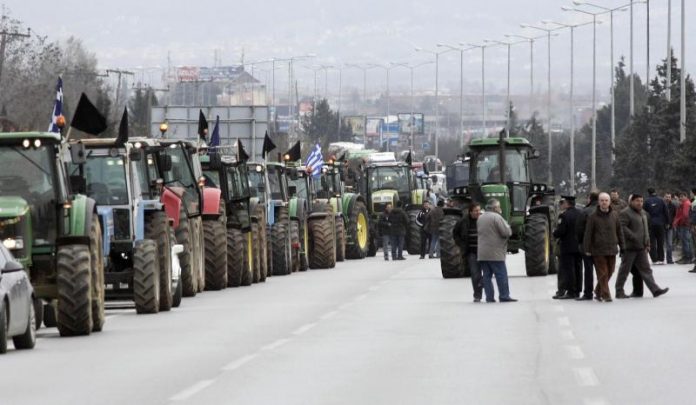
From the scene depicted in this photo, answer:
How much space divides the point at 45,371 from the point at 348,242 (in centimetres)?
3987

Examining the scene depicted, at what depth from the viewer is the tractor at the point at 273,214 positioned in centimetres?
4766

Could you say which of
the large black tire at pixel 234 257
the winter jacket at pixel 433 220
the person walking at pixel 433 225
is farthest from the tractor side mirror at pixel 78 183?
the winter jacket at pixel 433 220

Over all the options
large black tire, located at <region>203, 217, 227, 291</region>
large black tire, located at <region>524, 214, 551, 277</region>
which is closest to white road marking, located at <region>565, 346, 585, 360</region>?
large black tire, located at <region>203, 217, 227, 291</region>

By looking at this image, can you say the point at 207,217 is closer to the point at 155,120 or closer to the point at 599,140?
the point at 155,120

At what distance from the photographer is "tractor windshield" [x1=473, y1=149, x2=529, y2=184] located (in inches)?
1794

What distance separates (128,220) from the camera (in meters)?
31.5

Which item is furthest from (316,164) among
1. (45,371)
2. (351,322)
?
(45,371)

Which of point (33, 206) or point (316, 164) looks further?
point (316, 164)

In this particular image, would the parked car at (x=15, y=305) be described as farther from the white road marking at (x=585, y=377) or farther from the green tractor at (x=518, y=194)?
the green tractor at (x=518, y=194)

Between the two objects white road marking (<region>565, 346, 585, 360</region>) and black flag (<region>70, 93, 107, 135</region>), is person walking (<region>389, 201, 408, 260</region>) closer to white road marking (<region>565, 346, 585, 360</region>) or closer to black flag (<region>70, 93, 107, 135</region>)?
black flag (<region>70, 93, 107, 135</region>)

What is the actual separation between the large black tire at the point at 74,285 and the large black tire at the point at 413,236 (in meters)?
39.0

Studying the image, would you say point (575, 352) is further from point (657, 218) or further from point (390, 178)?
point (390, 178)

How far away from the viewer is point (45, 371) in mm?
20906

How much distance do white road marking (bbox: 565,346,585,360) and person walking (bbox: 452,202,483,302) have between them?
10129mm
